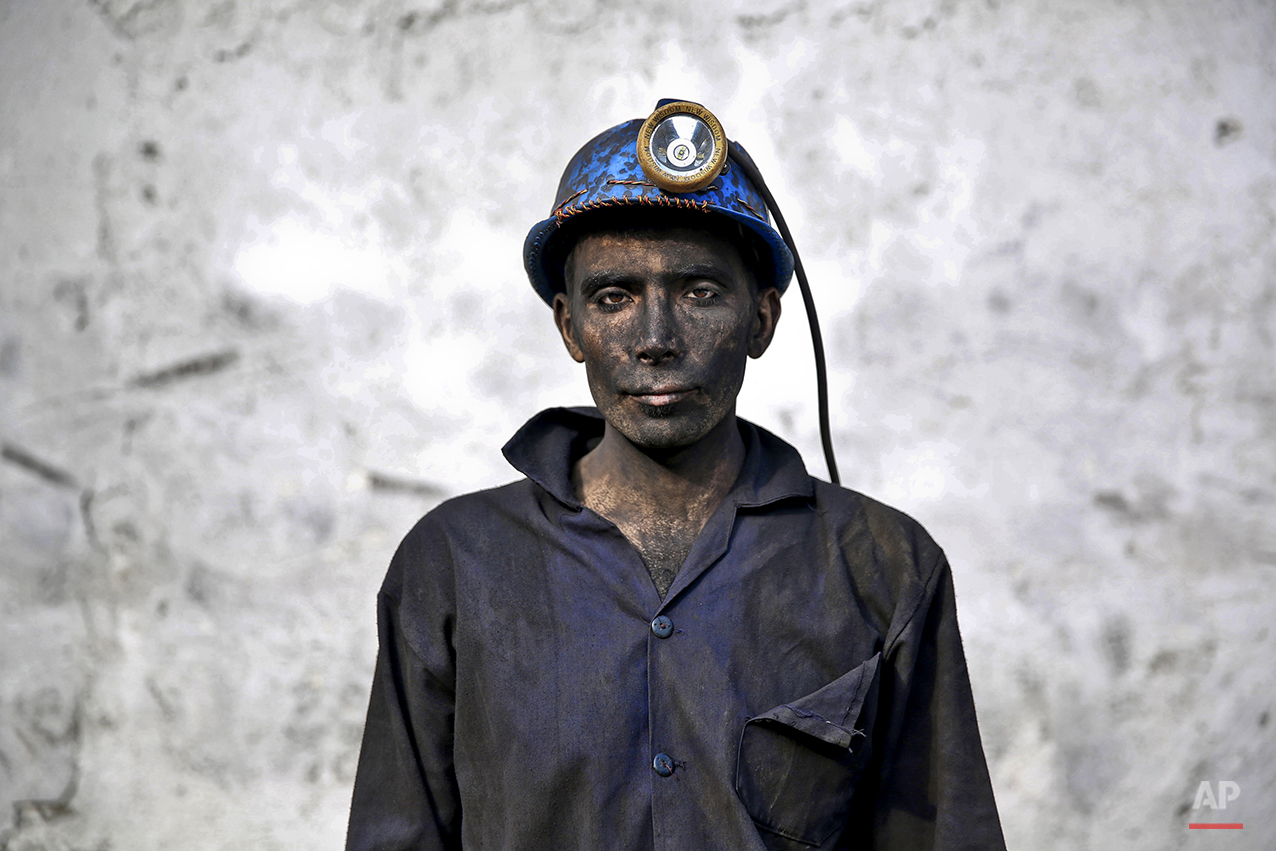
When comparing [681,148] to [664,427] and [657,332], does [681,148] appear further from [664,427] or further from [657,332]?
[664,427]

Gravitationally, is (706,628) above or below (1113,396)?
below

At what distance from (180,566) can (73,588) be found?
1.09 ft

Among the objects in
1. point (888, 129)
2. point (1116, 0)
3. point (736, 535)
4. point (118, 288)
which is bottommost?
point (736, 535)

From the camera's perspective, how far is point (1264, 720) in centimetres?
348

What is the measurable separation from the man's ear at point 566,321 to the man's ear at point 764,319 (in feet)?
0.97

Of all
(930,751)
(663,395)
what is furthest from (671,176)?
(930,751)

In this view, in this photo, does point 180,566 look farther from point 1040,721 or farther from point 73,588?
point 1040,721

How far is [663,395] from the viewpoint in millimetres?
1848

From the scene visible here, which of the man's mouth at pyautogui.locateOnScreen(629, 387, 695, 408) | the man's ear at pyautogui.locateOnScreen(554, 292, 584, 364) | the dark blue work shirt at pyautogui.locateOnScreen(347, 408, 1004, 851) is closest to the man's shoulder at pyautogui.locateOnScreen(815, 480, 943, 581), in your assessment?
the dark blue work shirt at pyautogui.locateOnScreen(347, 408, 1004, 851)

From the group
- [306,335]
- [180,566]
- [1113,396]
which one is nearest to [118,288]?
[306,335]

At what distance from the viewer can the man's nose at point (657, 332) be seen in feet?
5.91

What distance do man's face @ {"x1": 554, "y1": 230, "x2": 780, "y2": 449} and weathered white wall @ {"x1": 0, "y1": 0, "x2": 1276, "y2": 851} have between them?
1.67 meters

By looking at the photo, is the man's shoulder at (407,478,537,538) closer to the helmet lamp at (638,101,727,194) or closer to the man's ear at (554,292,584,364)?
the man's ear at (554,292,584,364)

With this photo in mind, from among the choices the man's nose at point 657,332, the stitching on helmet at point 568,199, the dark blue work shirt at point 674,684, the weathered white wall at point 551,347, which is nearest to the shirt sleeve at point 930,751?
the dark blue work shirt at point 674,684
